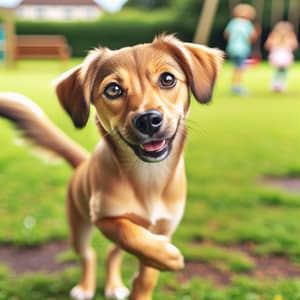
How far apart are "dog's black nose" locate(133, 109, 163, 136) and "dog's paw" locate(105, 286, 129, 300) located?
1.37 m

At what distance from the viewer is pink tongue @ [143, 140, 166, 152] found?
1.63 meters

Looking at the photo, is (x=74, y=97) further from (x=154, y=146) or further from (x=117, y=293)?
(x=117, y=293)

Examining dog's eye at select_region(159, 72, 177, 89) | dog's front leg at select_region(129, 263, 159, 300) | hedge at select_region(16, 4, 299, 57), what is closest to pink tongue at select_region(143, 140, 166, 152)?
dog's eye at select_region(159, 72, 177, 89)

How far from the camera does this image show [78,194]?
7.33ft

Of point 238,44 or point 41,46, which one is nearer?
point 238,44

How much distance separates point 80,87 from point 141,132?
252 millimetres

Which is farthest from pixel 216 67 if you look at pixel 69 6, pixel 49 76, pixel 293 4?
pixel 293 4

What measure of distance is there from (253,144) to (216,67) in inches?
185

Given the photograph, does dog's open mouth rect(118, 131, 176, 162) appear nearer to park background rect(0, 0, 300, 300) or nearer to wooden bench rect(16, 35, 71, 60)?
park background rect(0, 0, 300, 300)

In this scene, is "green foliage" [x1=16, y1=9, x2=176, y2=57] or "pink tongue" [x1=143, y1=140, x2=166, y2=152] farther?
"green foliage" [x1=16, y1=9, x2=176, y2=57]

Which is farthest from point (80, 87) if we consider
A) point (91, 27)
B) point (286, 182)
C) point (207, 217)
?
point (91, 27)

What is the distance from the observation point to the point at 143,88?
5.21 ft

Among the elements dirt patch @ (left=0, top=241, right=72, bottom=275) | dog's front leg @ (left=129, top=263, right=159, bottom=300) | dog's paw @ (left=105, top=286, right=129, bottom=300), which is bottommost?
dirt patch @ (left=0, top=241, right=72, bottom=275)

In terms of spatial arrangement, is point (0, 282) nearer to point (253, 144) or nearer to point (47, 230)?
point (47, 230)
